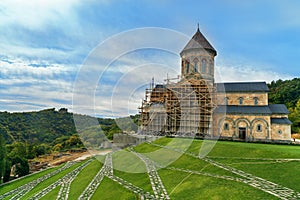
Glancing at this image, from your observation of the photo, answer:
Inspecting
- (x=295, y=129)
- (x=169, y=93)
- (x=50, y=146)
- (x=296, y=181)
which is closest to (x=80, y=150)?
(x=50, y=146)

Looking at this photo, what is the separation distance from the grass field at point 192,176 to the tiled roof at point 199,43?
15.9m

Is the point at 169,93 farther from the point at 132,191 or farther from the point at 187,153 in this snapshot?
the point at 132,191

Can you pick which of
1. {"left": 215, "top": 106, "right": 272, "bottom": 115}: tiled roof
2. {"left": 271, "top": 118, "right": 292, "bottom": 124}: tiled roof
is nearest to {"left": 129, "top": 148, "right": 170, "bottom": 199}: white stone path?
{"left": 215, "top": 106, "right": 272, "bottom": 115}: tiled roof

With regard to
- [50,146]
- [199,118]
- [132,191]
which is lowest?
[50,146]

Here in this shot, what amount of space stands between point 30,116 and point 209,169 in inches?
2155

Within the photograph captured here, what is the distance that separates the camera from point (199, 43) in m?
28.7

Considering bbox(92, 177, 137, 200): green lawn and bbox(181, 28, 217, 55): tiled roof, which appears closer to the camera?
bbox(92, 177, 137, 200): green lawn

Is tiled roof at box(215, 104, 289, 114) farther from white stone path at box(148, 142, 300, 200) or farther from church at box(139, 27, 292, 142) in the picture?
white stone path at box(148, 142, 300, 200)

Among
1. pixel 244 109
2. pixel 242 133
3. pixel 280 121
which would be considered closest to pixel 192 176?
pixel 242 133

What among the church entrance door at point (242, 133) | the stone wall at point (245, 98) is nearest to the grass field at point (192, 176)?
the church entrance door at point (242, 133)

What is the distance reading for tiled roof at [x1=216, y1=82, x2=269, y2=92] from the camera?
85.3 ft

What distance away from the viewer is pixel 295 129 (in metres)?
37.6

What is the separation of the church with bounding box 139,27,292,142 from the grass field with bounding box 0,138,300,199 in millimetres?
8593

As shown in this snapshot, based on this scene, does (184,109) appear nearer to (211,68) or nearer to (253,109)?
(211,68)
